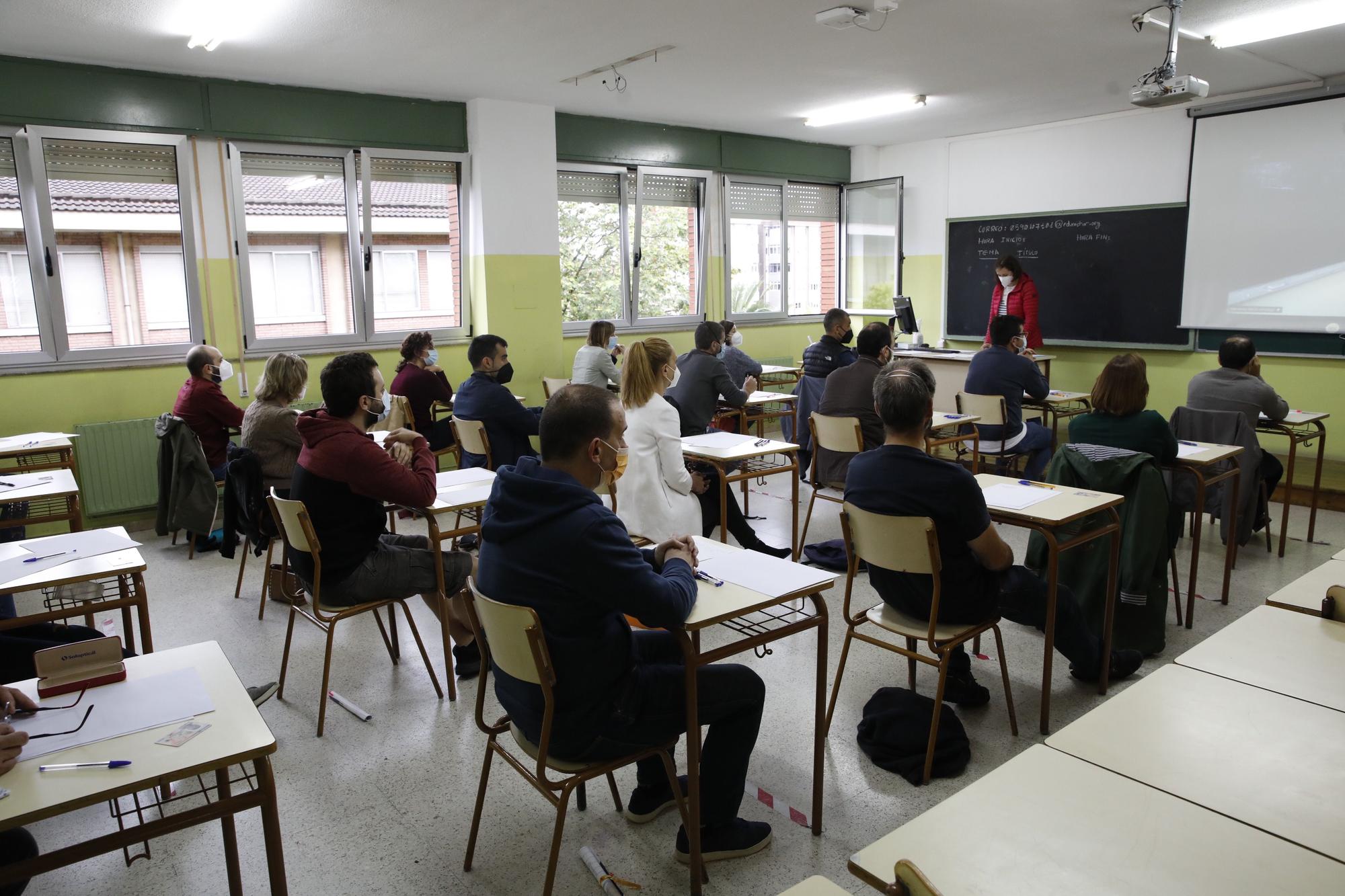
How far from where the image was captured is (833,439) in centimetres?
448

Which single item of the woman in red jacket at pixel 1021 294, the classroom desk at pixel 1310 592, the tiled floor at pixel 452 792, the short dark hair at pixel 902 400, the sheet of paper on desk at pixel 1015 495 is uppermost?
the woman in red jacket at pixel 1021 294

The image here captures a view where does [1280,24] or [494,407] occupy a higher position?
[1280,24]

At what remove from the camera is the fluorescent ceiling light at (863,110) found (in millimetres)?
6727

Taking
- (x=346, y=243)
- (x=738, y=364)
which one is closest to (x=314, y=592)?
(x=738, y=364)

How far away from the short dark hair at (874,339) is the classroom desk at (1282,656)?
9.55 ft

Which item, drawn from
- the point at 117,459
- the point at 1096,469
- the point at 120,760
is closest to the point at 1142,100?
the point at 1096,469

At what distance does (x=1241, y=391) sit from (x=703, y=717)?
12.8 feet

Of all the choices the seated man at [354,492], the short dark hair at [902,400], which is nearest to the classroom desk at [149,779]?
the seated man at [354,492]

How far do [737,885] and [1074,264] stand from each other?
7059mm

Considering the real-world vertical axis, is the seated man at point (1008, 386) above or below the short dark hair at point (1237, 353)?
below

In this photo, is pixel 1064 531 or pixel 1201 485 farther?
pixel 1201 485

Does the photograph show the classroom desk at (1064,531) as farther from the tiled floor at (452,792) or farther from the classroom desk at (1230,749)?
the classroom desk at (1230,749)

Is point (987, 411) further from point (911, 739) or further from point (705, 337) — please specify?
point (911, 739)

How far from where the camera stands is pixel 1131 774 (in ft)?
4.20
